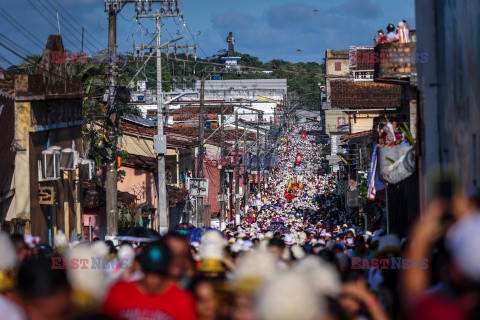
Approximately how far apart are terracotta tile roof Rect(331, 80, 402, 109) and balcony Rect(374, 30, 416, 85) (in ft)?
93.4

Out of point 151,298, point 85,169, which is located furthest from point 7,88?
point 151,298

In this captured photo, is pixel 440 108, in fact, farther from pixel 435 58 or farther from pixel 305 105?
pixel 305 105

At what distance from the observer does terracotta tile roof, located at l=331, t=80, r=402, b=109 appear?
1940 inches

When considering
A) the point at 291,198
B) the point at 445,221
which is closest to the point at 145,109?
the point at 291,198

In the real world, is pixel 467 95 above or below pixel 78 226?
above

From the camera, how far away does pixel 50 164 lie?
71.2 ft

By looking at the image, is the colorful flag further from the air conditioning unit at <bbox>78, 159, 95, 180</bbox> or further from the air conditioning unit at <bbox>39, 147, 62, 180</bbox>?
the air conditioning unit at <bbox>39, 147, 62, 180</bbox>

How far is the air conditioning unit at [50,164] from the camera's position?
2164 centimetres

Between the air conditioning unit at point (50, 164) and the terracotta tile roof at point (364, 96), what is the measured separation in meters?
29.7

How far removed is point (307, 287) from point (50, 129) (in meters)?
20.2

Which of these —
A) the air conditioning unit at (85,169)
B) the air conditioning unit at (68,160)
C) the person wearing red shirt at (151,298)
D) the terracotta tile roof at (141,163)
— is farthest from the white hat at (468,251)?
the terracotta tile roof at (141,163)

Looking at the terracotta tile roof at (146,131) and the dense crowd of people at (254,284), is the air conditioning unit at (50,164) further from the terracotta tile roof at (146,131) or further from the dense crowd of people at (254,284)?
the terracotta tile roof at (146,131)

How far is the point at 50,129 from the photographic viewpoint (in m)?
23.6

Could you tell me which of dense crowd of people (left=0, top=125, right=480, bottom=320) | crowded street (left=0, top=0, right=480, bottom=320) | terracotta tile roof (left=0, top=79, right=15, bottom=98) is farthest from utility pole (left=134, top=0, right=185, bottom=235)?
dense crowd of people (left=0, top=125, right=480, bottom=320)
